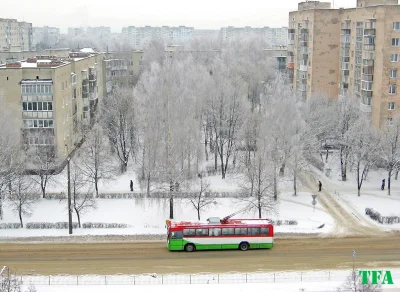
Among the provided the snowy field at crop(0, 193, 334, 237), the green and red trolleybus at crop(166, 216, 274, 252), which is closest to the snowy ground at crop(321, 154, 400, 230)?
the snowy field at crop(0, 193, 334, 237)

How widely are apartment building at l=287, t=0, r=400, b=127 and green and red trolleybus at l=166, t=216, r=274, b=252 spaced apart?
25404 mm

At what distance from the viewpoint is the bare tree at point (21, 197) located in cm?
3594

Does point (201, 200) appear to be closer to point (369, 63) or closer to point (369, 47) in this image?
point (369, 63)

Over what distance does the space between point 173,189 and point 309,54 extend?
35366mm

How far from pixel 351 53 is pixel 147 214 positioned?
1337 inches

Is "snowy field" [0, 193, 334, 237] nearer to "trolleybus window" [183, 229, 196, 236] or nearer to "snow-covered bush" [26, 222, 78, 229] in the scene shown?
"snow-covered bush" [26, 222, 78, 229]

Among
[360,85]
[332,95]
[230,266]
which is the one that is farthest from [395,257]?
[332,95]

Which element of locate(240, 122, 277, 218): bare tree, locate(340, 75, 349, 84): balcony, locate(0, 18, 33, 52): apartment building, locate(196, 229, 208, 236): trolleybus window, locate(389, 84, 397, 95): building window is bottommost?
locate(196, 229, 208, 236): trolleybus window

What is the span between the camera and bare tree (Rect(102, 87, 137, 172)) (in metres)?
51.0

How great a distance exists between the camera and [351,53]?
60.2 m

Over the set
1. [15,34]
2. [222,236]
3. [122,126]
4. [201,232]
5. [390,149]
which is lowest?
[222,236]

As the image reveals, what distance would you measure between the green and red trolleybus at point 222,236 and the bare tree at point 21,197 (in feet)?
36.1

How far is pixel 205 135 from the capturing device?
180 feet
